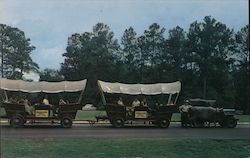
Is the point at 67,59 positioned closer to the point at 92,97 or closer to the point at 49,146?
the point at 49,146

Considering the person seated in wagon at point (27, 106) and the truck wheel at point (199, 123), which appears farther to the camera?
the truck wheel at point (199, 123)

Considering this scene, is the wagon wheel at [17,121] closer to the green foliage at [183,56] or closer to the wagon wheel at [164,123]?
the green foliage at [183,56]

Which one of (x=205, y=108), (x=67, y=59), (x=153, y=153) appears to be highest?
(x=67, y=59)

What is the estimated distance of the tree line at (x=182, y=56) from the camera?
11031 millimetres

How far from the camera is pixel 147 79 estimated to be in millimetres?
13227

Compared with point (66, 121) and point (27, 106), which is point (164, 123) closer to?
point (66, 121)

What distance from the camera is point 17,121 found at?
549 inches

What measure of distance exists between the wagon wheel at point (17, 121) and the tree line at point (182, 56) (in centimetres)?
165

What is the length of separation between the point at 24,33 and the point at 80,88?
4.84 m

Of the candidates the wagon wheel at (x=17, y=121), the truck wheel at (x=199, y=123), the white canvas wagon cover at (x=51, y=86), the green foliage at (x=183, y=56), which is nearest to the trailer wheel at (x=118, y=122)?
the white canvas wagon cover at (x=51, y=86)

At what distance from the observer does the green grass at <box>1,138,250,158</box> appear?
8945 mm

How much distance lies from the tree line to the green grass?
1.35m

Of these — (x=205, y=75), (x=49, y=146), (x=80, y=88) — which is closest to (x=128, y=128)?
(x=80, y=88)

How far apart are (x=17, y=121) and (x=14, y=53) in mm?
5003
